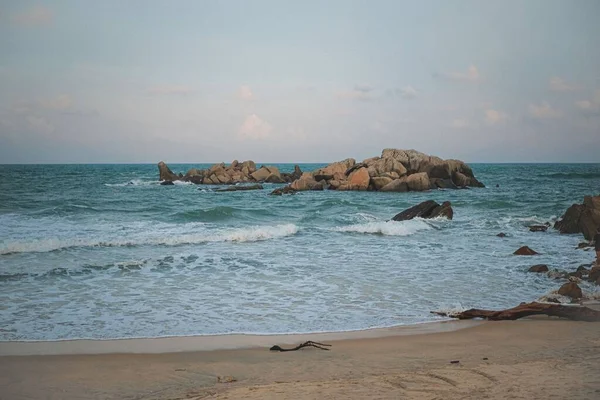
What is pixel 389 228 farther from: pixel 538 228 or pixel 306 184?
pixel 306 184

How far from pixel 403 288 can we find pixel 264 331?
4.10 metres

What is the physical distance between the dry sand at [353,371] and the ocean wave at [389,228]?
13511 mm

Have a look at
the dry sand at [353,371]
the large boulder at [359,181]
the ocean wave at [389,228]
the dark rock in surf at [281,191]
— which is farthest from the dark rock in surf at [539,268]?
the large boulder at [359,181]

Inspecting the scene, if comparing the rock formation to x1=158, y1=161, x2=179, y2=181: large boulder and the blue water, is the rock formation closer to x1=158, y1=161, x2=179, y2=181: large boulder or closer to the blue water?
the blue water

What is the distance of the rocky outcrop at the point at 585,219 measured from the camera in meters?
18.1

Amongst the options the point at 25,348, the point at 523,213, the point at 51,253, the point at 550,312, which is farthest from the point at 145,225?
the point at 523,213

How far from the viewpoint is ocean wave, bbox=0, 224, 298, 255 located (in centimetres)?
1617

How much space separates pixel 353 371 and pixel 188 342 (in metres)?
2.67

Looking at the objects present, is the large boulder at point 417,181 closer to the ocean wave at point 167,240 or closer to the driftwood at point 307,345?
the ocean wave at point 167,240

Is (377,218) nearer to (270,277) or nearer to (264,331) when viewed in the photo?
(270,277)

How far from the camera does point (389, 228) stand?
21578 millimetres

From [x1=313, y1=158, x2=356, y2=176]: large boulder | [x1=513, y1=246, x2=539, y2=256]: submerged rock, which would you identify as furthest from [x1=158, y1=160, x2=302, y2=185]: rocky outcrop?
[x1=513, y1=246, x2=539, y2=256]: submerged rock

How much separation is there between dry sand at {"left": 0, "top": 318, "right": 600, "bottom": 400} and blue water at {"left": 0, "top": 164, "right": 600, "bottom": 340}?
135 cm

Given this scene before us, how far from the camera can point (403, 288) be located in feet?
36.6
